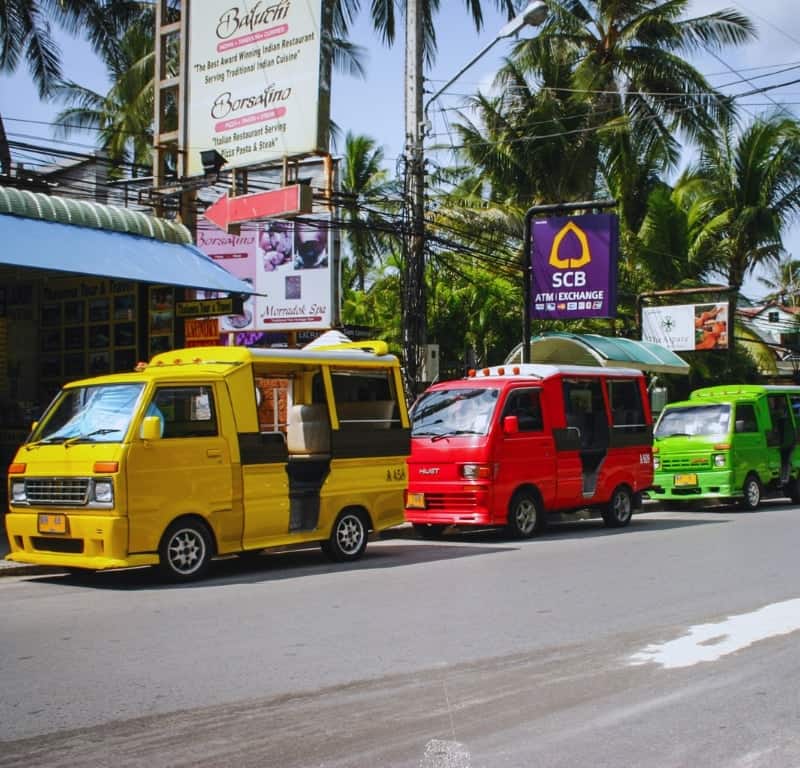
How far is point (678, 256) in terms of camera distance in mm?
32500

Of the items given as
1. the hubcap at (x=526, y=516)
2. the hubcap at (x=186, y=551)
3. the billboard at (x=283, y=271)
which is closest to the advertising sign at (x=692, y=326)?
the billboard at (x=283, y=271)

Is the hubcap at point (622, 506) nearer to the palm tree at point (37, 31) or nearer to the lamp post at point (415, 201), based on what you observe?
the lamp post at point (415, 201)

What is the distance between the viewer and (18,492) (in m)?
10.8

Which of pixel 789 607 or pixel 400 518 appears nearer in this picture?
pixel 789 607

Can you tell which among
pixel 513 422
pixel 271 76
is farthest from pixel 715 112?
pixel 513 422

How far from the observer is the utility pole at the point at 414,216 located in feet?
61.4

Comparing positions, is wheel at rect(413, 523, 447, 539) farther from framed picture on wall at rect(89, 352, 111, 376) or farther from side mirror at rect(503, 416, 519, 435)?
framed picture on wall at rect(89, 352, 111, 376)

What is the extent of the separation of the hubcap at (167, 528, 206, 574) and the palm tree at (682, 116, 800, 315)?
25.9 m

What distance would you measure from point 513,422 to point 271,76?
761 centimetres

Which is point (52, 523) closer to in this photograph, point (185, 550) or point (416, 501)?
point (185, 550)

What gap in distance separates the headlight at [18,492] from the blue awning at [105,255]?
12.2 feet

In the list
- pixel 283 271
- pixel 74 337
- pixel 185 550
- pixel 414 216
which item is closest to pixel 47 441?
pixel 185 550

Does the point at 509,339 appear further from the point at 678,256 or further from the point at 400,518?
the point at 400,518

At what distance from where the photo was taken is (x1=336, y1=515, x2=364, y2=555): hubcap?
12.3 meters
